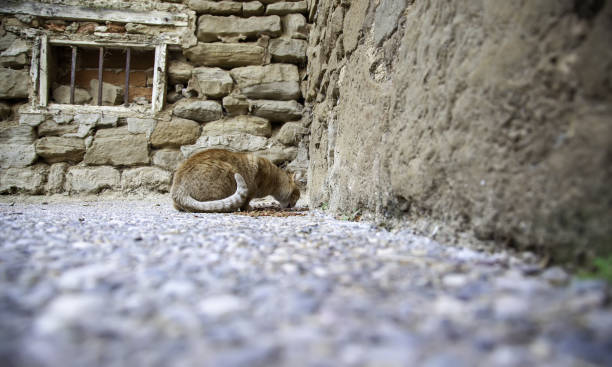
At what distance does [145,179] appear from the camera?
15.0 ft

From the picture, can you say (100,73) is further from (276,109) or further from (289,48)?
(289,48)

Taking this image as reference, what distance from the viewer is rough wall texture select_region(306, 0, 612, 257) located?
0.85 metres

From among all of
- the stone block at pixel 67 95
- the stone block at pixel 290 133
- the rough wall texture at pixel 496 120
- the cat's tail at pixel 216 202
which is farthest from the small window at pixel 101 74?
the rough wall texture at pixel 496 120

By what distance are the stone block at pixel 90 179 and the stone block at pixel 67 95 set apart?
3.30ft

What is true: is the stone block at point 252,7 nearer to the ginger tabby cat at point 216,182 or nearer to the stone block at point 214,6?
the stone block at point 214,6

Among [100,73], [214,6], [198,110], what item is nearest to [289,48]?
[214,6]

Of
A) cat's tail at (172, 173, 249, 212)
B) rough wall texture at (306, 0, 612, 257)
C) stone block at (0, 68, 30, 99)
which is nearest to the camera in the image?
rough wall texture at (306, 0, 612, 257)

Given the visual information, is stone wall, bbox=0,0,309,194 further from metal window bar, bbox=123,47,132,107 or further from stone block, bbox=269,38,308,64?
metal window bar, bbox=123,47,132,107

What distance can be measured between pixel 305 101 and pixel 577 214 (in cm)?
401

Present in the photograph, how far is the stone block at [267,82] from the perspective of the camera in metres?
4.66

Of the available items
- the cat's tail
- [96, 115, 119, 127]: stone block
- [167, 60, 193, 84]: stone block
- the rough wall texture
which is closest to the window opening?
[96, 115, 119, 127]: stone block

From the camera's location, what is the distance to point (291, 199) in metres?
4.14

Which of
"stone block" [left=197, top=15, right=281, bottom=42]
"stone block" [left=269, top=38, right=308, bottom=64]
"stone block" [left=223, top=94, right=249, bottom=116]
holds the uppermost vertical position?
"stone block" [left=197, top=15, right=281, bottom=42]

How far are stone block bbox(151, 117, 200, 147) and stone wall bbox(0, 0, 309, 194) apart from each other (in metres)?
0.01
